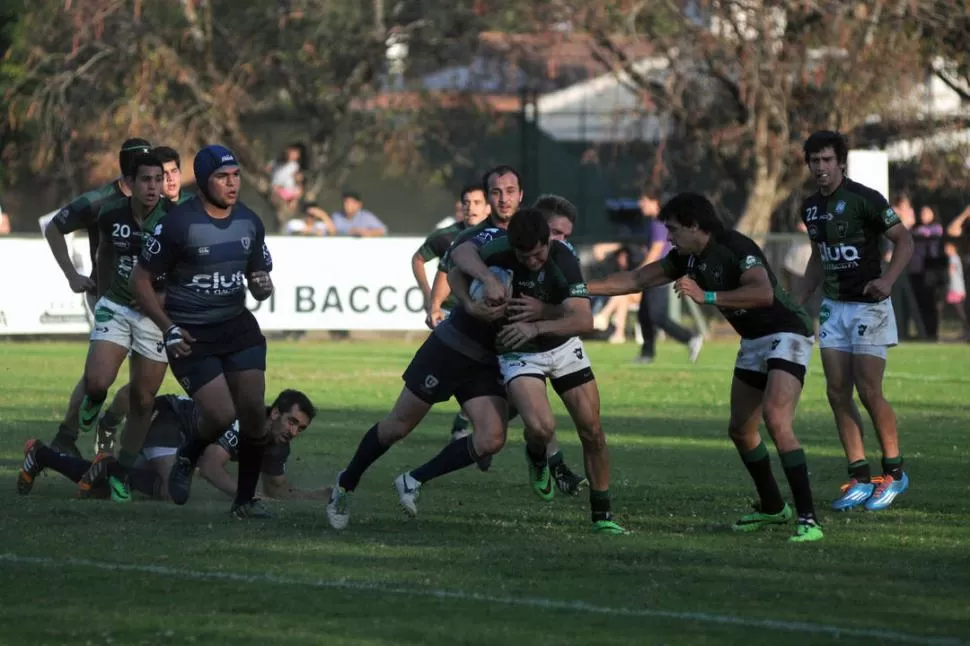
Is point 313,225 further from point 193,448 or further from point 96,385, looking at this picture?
point 193,448

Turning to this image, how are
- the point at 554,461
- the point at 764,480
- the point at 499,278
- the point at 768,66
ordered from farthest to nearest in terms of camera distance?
1. the point at 768,66
2. the point at 554,461
3. the point at 764,480
4. the point at 499,278

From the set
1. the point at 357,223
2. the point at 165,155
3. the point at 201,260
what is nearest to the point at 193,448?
the point at 201,260

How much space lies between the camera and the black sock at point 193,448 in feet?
33.9

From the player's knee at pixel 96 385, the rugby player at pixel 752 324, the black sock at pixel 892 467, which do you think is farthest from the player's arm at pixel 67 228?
the black sock at pixel 892 467

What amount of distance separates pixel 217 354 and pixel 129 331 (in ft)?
4.92

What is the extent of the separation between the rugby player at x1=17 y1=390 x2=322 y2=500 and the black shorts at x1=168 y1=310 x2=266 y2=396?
2.46ft

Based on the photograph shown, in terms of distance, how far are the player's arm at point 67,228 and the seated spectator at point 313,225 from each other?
15.6 meters

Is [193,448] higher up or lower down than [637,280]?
lower down

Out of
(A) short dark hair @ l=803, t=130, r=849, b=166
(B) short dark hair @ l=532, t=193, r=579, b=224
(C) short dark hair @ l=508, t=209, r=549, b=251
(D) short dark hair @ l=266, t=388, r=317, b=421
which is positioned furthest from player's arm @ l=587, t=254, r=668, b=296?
(D) short dark hair @ l=266, t=388, r=317, b=421

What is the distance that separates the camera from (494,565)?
28.5ft

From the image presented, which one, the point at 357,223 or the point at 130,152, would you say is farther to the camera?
the point at 357,223

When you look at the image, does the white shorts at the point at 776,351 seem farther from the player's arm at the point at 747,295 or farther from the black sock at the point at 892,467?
the black sock at the point at 892,467

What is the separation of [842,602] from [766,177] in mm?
24744

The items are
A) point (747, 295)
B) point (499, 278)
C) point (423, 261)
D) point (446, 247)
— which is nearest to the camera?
point (747, 295)
